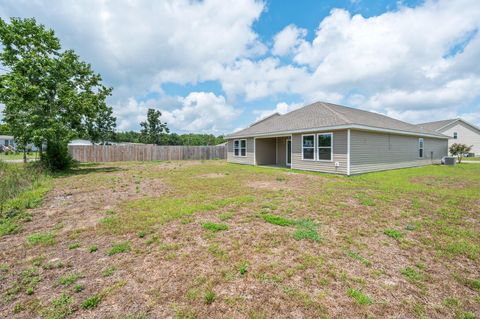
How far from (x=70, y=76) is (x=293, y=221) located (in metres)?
14.9

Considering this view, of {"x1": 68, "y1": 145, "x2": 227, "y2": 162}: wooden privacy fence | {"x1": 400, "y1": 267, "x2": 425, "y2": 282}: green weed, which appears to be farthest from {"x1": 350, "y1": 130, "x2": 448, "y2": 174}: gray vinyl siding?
{"x1": 68, "y1": 145, "x2": 227, "y2": 162}: wooden privacy fence

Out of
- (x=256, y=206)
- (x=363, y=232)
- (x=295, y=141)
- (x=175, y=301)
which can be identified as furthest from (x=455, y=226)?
(x=295, y=141)

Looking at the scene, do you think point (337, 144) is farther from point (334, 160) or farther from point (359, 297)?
point (359, 297)

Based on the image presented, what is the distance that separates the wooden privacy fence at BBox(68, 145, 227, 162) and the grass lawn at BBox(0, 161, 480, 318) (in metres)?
17.3

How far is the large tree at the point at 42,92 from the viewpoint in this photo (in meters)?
10.8

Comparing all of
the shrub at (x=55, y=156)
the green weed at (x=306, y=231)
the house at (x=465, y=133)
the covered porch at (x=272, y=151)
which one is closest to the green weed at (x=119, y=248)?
the green weed at (x=306, y=231)

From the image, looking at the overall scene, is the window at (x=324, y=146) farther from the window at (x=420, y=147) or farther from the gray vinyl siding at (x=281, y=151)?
the window at (x=420, y=147)

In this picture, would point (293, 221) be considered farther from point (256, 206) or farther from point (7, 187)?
point (7, 187)

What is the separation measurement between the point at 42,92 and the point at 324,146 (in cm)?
1554

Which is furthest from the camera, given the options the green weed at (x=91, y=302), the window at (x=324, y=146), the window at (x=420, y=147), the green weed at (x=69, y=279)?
the window at (x=420, y=147)

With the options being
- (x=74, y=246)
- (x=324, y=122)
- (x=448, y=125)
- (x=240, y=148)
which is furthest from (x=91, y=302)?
(x=448, y=125)

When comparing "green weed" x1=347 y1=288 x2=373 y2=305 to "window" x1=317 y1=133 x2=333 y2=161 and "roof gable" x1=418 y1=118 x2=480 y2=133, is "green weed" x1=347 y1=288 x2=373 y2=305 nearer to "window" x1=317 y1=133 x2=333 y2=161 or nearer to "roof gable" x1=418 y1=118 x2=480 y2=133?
"window" x1=317 y1=133 x2=333 y2=161

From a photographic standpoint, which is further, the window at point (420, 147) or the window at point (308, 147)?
the window at point (420, 147)

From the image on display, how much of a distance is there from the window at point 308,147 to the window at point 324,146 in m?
0.40
